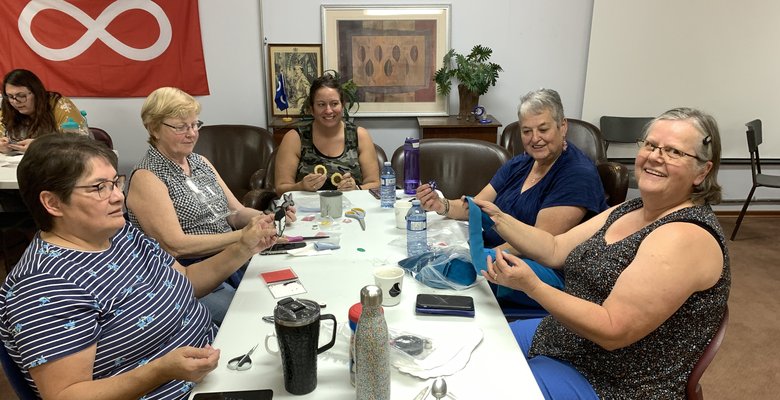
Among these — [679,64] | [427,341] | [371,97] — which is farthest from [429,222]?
[679,64]

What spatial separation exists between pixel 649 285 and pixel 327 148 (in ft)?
6.74

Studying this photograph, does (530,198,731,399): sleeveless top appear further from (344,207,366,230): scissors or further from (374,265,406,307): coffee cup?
(344,207,366,230): scissors

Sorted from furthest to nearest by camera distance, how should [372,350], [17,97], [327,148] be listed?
[17,97] → [327,148] → [372,350]

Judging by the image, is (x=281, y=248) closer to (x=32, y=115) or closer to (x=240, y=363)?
(x=240, y=363)

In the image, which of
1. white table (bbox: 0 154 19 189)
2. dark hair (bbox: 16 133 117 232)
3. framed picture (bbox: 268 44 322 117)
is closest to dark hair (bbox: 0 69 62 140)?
white table (bbox: 0 154 19 189)

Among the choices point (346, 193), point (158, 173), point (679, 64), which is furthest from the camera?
Answer: point (679, 64)

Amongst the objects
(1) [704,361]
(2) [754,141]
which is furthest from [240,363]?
(2) [754,141]

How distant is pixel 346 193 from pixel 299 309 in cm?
159

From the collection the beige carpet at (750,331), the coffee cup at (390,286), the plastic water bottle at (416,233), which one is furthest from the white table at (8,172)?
the coffee cup at (390,286)

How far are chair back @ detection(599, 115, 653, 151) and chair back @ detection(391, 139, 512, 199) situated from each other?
1952mm

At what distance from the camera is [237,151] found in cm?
363

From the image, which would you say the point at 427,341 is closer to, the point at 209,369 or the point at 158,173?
the point at 209,369

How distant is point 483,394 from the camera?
3.42ft

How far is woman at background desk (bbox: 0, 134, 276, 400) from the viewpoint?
3.39ft
